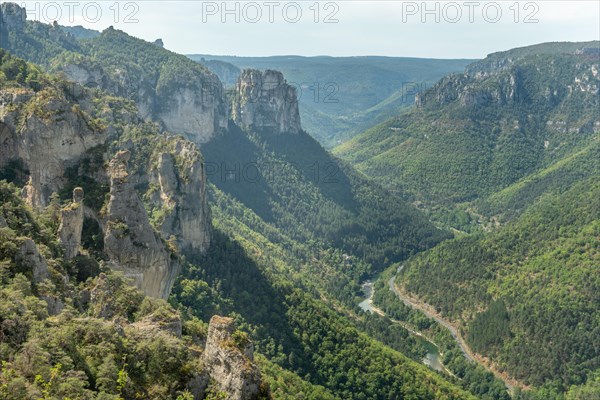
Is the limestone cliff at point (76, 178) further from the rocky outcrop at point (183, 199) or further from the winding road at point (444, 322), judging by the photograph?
the winding road at point (444, 322)

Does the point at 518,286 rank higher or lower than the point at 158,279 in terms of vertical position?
lower

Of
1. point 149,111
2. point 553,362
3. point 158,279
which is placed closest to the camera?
point 158,279

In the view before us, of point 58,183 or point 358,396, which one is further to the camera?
point 358,396

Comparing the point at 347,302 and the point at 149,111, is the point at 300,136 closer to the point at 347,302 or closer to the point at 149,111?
the point at 149,111

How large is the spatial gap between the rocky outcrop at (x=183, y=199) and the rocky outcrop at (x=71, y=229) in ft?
117

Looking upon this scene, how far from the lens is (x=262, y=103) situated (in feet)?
631

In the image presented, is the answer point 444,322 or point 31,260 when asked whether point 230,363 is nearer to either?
point 31,260

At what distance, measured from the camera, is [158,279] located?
4916cm

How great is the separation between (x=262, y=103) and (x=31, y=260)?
165184 mm

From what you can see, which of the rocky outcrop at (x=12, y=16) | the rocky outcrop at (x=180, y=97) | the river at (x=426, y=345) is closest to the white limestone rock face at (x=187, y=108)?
the rocky outcrop at (x=180, y=97)

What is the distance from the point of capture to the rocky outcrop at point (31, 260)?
30.9 meters

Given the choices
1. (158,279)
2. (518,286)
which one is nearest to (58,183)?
(158,279)

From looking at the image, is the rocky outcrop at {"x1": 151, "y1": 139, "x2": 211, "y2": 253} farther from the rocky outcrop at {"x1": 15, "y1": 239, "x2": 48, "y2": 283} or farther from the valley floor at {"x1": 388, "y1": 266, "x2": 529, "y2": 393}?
the valley floor at {"x1": 388, "y1": 266, "x2": 529, "y2": 393}

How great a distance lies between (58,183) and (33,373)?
3312 centimetres
